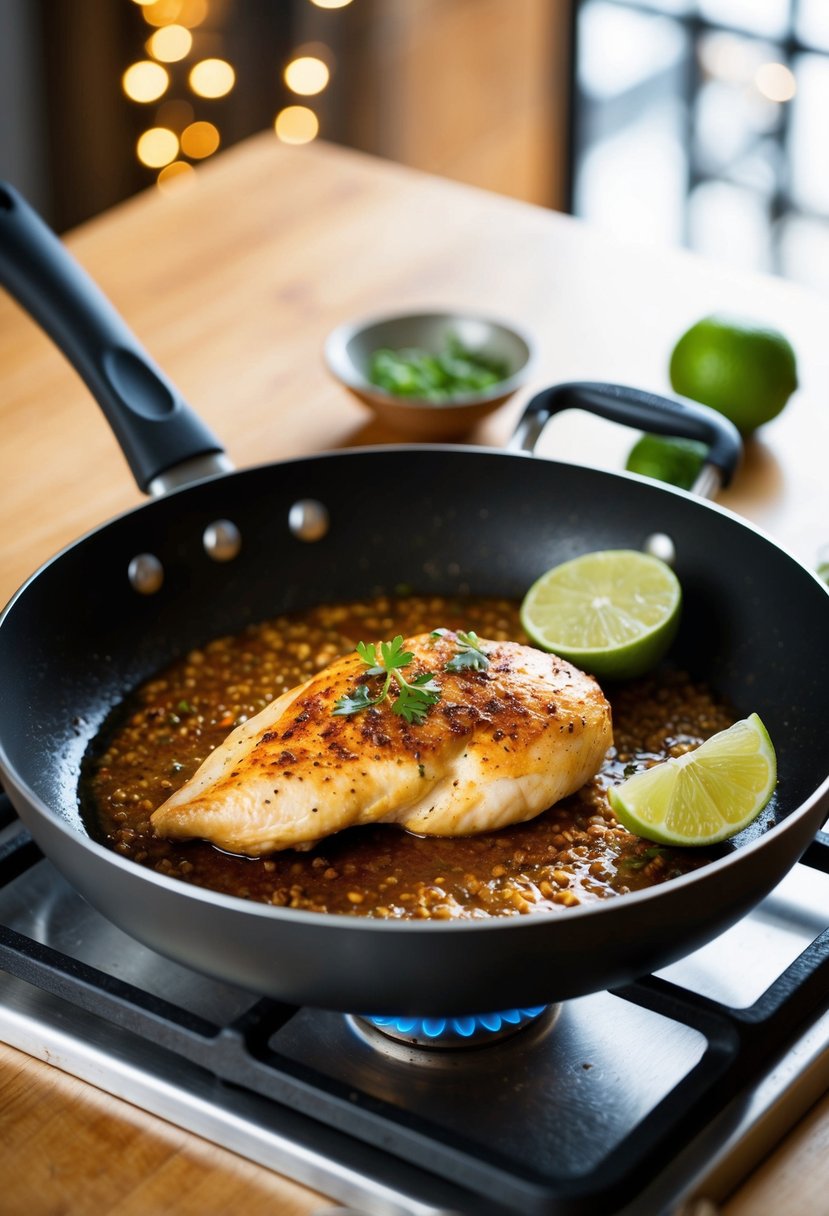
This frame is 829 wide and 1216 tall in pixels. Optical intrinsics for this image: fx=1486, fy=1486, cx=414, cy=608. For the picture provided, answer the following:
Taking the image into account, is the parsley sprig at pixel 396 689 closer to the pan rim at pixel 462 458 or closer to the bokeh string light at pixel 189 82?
the pan rim at pixel 462 458

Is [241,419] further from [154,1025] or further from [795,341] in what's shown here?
[154,1025]

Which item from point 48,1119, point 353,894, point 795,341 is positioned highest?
point 795,341

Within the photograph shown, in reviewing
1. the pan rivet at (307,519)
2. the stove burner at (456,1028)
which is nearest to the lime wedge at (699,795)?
the stove burner at (456,1028)

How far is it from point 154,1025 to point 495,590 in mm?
739

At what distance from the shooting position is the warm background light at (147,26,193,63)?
357 cm

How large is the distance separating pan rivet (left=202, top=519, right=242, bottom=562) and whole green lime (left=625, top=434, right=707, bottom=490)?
1.64 ft

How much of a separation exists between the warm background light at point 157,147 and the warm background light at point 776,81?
1.50 meters

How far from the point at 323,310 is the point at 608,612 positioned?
942 mm

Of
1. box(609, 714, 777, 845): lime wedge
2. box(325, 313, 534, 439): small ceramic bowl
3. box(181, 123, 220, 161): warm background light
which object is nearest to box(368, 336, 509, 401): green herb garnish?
box(325, 313, 534, 439): small ceramic bowl

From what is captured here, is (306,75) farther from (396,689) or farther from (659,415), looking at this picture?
(396,689)

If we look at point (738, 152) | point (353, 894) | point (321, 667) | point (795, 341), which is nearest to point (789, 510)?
point (795, 341)

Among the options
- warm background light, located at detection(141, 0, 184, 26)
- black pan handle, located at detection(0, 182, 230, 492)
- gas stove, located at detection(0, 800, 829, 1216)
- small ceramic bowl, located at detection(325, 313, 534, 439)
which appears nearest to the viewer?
gas stove, located at detection(0, 800, 829, 1216)

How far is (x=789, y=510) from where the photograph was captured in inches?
73.0

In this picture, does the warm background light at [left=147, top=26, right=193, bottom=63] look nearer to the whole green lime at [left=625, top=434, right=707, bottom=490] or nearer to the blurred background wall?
the blurred background wall
